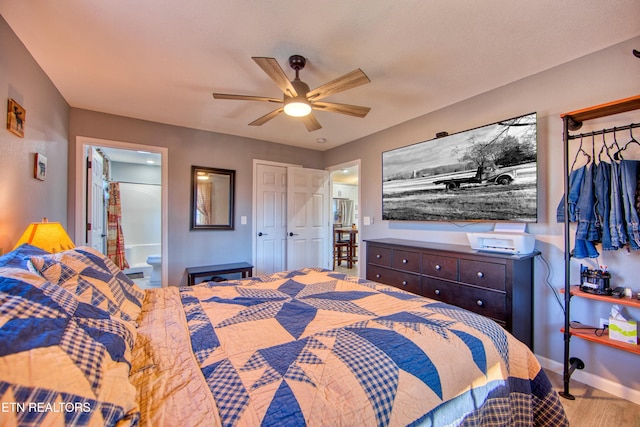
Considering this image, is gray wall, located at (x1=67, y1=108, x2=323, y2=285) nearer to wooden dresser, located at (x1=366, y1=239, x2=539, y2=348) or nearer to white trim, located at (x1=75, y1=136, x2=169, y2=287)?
white trim, located at (x1=75, y1=136, x2=169, y2=287)

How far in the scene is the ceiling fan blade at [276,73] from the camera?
1.69 metres

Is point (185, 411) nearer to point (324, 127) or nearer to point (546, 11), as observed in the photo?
point (546, 11)

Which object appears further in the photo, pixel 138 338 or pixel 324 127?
pixel 324 127

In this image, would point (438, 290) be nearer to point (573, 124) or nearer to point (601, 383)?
point (601, 383)

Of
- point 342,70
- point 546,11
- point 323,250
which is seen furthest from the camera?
point 323,250

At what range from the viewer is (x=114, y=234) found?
481 cm

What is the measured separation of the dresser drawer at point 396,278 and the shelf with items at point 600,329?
1096mm

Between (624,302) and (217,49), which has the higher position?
(217,49)

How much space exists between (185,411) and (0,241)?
1.88 meters

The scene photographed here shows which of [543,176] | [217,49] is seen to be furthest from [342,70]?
[543,176]

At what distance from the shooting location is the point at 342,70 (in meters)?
2.26

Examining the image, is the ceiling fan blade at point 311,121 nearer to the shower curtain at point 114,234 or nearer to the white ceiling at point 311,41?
the white ceiling at point 311,41

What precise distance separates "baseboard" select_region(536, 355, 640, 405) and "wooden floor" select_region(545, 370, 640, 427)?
0.03m

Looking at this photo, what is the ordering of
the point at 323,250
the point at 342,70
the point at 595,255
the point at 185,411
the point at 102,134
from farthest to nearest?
the point at 323,250
the point at 102,134
the point at 342,70
the point at 595,255
the point at 185,411
